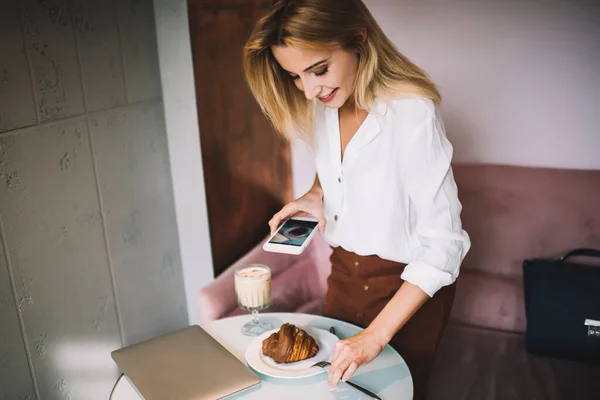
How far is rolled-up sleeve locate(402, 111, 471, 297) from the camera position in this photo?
4.27ft

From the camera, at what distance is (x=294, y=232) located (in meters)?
1.52

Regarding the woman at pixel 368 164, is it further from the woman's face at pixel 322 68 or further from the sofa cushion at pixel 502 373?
the sofa cushion at pixel 502 373

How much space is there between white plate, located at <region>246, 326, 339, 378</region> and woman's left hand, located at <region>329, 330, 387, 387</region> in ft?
0.40

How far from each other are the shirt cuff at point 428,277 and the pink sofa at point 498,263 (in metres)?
0.79

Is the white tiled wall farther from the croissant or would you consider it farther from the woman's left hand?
the woman's left hand

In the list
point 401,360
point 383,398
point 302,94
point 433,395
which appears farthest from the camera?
point 433,395

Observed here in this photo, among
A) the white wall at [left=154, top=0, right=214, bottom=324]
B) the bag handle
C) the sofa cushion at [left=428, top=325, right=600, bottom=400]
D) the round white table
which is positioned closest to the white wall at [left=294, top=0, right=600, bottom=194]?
the bag handle

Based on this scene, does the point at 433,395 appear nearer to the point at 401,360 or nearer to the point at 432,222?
the point at 401,360

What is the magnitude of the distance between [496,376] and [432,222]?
91cm

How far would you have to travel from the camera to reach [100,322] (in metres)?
1.97

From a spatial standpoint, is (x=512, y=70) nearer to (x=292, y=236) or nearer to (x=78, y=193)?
(x=292, y=236)

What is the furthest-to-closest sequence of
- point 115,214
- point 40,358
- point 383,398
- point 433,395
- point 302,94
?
point 115,214
point 433,395
point 40,358
point 302,94
point 383,398

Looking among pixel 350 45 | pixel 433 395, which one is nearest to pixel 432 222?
pixel 350 45

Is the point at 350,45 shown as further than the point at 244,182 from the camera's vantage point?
No
